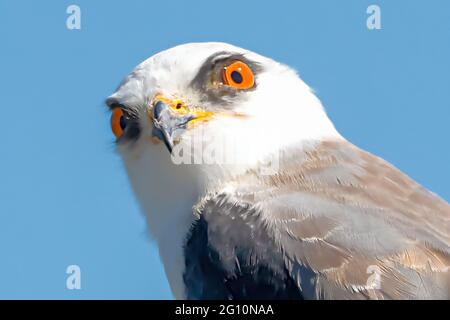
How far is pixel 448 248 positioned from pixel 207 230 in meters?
1.73

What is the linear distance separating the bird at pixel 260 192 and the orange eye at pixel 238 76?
0.4 inches

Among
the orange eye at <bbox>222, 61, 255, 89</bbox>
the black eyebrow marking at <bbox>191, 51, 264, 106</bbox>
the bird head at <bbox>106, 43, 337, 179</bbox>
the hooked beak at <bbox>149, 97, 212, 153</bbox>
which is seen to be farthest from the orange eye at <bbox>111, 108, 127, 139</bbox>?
the orange eye at <bbox>222, 61, 255, 89</bbox>

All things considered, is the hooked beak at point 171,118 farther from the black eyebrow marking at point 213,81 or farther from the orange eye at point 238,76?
the orange eye at point 238,76

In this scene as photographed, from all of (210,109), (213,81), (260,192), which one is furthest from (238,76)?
(260,192)

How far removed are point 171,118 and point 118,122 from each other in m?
0.94

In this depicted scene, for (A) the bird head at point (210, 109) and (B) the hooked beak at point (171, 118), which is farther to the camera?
(A) the bird head at point (210, 109)

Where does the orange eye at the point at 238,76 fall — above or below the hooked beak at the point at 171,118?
above

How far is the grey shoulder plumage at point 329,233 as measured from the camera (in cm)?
823

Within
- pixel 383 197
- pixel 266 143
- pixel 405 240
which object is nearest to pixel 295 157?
pixel 266 143

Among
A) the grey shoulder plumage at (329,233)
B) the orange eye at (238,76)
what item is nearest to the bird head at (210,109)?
the orange eye at (238,76)

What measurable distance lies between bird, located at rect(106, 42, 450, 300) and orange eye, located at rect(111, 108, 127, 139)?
11mm

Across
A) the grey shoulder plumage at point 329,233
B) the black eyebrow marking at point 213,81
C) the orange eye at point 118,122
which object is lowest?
the grey shoulder plumage at point 329,233

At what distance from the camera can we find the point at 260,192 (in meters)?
9.27

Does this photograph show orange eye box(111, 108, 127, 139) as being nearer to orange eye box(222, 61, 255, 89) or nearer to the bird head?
the bird head
